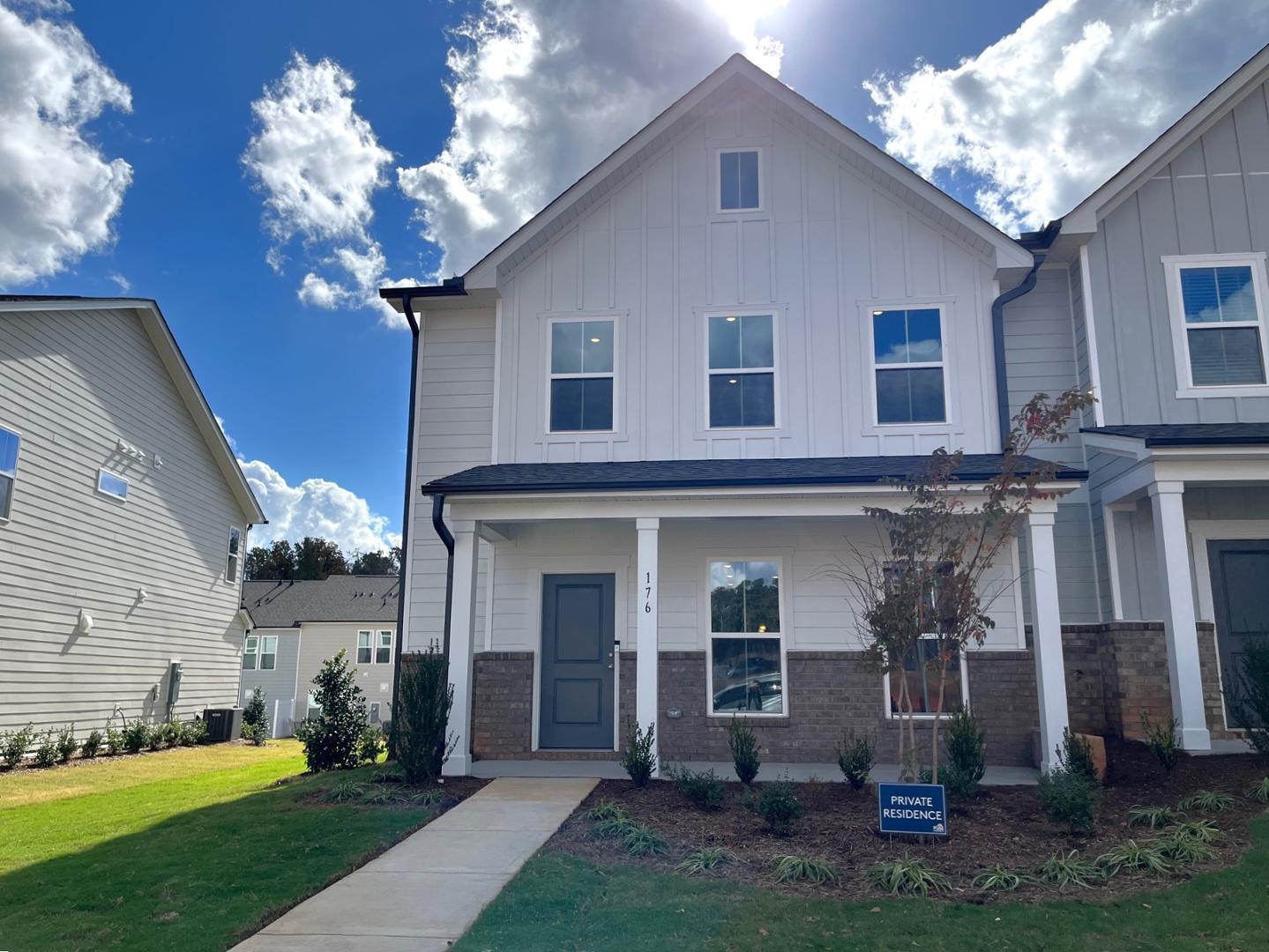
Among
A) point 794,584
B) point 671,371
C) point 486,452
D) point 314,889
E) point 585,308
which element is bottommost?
point 314,889

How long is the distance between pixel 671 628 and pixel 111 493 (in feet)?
34.2

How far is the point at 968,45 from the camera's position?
13.5 meters

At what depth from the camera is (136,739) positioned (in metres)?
15.0

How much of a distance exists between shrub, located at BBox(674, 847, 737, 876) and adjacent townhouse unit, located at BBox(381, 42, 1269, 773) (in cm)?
324

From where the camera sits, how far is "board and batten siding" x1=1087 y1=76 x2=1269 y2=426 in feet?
35.0

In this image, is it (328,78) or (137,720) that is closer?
(328,78)

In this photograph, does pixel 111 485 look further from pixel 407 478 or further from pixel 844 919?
pixel 844 919

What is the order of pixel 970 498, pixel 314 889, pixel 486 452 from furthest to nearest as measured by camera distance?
pixel 486 452 < pixel 970 498 < pixel 314 889

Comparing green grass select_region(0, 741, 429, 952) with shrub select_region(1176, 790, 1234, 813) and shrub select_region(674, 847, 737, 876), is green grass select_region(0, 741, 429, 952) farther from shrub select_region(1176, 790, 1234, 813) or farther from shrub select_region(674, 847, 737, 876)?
shrub select_region(1176, 790, 1234, 813)

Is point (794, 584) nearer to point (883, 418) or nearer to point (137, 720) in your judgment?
point (883, 418)

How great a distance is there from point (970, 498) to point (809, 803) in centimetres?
361

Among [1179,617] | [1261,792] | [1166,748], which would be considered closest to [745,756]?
[1166,748]

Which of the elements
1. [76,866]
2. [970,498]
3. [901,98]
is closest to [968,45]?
[901,98]

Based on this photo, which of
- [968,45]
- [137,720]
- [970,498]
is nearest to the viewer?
[970,498]
